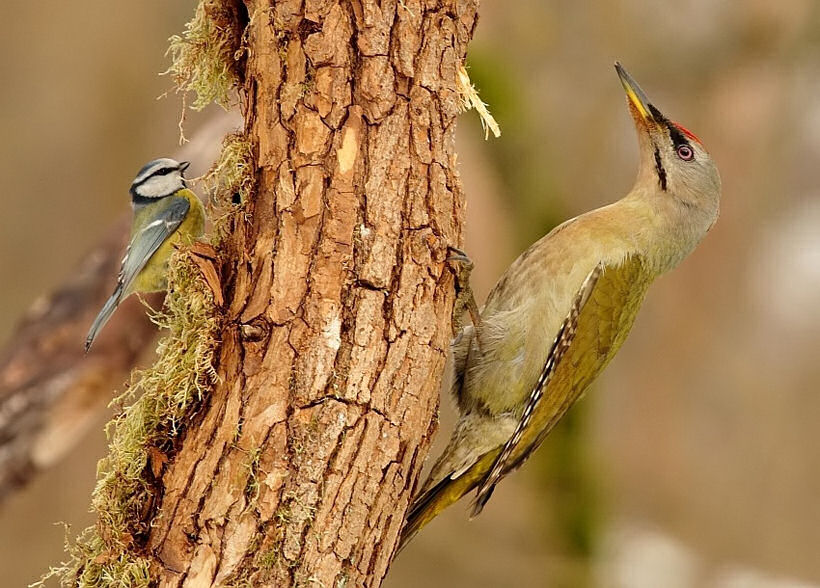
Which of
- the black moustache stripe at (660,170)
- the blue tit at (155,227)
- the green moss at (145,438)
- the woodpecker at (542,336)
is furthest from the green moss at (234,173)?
the black moustache stripe at (660,170)

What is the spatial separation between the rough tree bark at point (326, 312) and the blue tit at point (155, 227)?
19.1 inches

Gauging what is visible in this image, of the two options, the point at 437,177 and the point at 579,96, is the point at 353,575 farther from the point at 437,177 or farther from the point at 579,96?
the point at 579,96

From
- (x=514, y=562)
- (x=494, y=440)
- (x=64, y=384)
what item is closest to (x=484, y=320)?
(x=494, y=440)

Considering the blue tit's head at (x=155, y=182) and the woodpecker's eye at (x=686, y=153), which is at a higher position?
the blue tit's head at (x=155, y=182)

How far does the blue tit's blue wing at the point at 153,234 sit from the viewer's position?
275 centimetres

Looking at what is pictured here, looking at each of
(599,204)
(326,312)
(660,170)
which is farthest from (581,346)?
(599,204)

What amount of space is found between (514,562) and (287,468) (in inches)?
168

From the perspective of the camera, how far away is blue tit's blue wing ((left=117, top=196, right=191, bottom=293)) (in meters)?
2.75

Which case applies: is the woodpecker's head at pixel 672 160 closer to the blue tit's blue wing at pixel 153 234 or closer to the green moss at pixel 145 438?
the blue tit's blue wing at pixel 153 234

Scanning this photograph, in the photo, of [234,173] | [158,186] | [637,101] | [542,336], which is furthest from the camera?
[637,101]

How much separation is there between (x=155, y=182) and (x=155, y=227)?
170mm

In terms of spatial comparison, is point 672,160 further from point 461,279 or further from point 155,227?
point 155,227

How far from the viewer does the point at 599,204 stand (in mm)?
5973

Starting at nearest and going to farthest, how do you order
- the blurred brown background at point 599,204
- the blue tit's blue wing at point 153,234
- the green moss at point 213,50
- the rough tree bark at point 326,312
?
the rough tree bark at point 326,312 → the green moss at point 213,50 → the blue tit's blue wing at point 153,234 → the blurred brown background at point 599,204
